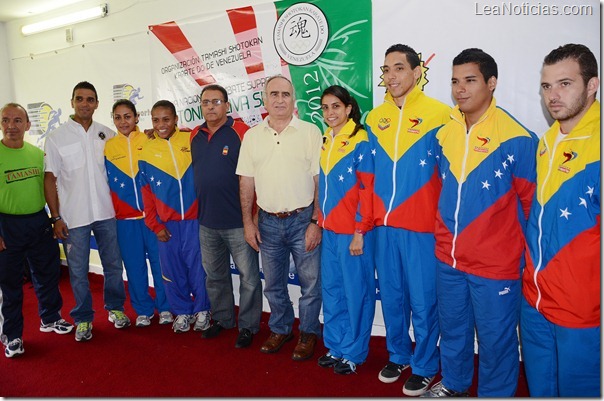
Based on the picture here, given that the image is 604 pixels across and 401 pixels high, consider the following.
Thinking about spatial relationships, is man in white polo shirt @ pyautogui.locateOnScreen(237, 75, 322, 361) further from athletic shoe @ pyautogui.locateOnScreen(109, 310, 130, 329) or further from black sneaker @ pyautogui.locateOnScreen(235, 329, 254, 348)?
athletic shoe @ pyautogui.locateOnScreen(109, 310, 130, 329)

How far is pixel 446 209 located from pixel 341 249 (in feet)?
2.19

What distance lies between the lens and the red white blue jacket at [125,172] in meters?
3.26

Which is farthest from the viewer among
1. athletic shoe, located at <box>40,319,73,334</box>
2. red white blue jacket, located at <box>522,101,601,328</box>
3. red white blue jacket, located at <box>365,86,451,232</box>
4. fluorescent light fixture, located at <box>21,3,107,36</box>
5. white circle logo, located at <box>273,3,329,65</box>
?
fluorescent light fixture, located at <box>21,3,107,36</box>

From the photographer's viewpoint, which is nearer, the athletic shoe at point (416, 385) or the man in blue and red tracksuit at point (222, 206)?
the athletic shoe at point (416, 385)

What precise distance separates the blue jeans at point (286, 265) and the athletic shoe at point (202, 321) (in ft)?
1.94

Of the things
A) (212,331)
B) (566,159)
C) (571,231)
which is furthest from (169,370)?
(566,159)

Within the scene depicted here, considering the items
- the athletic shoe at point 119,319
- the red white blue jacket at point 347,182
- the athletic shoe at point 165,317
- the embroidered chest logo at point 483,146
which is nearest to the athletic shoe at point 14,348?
the athletic shoe at point 119,319

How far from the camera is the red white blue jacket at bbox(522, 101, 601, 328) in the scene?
1.57 m

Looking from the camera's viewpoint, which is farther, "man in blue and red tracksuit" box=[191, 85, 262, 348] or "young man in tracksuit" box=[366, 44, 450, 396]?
"man in blue and red tracksuit" box=[191, 85, 262, 348]

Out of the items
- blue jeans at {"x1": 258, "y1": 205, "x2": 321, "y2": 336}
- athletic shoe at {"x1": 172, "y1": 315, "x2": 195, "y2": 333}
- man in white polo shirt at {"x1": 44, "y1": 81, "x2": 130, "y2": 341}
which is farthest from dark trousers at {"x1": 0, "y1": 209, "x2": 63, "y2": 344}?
blue jeans at {"x1": 258, "y1": 205, "x2": 321, "y2": 336}

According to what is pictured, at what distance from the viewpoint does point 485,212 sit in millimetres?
1952

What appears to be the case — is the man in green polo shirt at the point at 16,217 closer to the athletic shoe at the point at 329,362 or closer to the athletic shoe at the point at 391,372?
the athletic shoe at the point at 329,362

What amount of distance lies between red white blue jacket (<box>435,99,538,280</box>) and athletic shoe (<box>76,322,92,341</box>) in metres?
2.62

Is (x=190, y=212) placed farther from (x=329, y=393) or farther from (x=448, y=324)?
(x=448, y=324)
